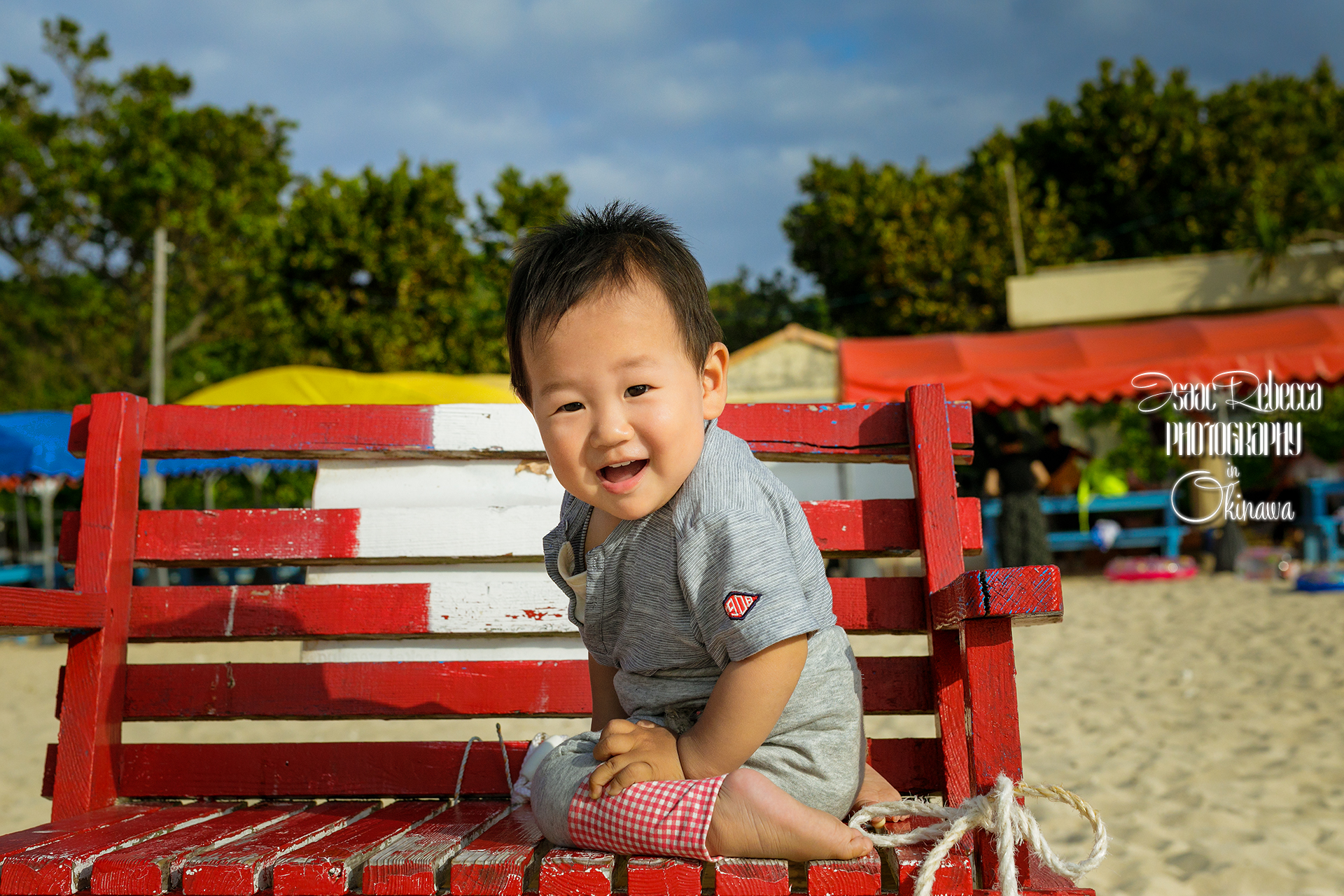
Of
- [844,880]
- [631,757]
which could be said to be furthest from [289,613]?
[844,880]

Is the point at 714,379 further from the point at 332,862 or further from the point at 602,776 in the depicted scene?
the point at 332,862

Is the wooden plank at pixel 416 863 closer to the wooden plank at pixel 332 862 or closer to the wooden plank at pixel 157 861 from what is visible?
the wooden plank at pixel 332 862

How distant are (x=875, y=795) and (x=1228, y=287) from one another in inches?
700

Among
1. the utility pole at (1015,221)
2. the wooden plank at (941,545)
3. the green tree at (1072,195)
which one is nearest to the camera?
the wooden plank at (941,545)

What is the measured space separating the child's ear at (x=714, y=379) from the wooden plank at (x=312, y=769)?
87 centimetres

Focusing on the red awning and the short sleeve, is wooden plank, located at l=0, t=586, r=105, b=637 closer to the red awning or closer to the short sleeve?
the short sleeve

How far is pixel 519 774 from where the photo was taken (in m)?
1.96

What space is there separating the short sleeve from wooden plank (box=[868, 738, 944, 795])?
54 cm

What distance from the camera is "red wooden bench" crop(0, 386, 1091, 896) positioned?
1880mm

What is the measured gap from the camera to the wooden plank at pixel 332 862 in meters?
1.39

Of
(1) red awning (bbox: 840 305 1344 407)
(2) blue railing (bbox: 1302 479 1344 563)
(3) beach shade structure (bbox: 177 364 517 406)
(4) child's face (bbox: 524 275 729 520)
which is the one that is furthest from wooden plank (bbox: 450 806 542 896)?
(2) blue railing (bbox: 1302 479 1344 563)

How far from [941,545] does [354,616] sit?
1.19 meters

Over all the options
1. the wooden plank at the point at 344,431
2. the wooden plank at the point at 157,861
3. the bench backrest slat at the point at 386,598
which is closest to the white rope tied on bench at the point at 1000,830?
the bench backrest slat at the point at 386,598

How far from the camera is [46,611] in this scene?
1.79m
